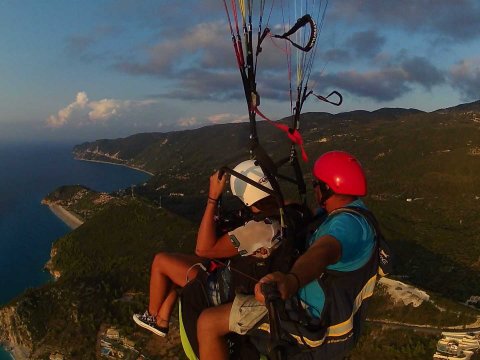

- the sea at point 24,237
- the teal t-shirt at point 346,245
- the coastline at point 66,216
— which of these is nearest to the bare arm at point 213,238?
the teal t-shirt at point 346,245

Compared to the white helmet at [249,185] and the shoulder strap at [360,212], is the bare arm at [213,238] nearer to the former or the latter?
the white helmet at [249,185]

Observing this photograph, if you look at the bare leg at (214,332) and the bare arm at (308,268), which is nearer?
the bare arm at (308,268)

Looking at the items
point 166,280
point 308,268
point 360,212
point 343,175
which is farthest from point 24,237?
point 308,268

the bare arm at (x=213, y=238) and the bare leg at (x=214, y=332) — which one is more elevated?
the bare arm at (x=213, y=238)

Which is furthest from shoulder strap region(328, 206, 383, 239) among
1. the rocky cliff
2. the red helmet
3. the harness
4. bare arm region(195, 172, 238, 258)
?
the rocky cliff

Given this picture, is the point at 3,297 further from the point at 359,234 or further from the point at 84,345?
the point at 359,234

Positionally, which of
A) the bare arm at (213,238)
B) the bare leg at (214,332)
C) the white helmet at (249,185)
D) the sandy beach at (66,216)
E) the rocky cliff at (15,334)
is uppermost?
the white helmet at (249,185)

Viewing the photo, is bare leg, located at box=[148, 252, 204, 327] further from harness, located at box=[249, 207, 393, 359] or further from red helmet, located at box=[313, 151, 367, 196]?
red helmet, located at box=[313, 151, 367, 196]
